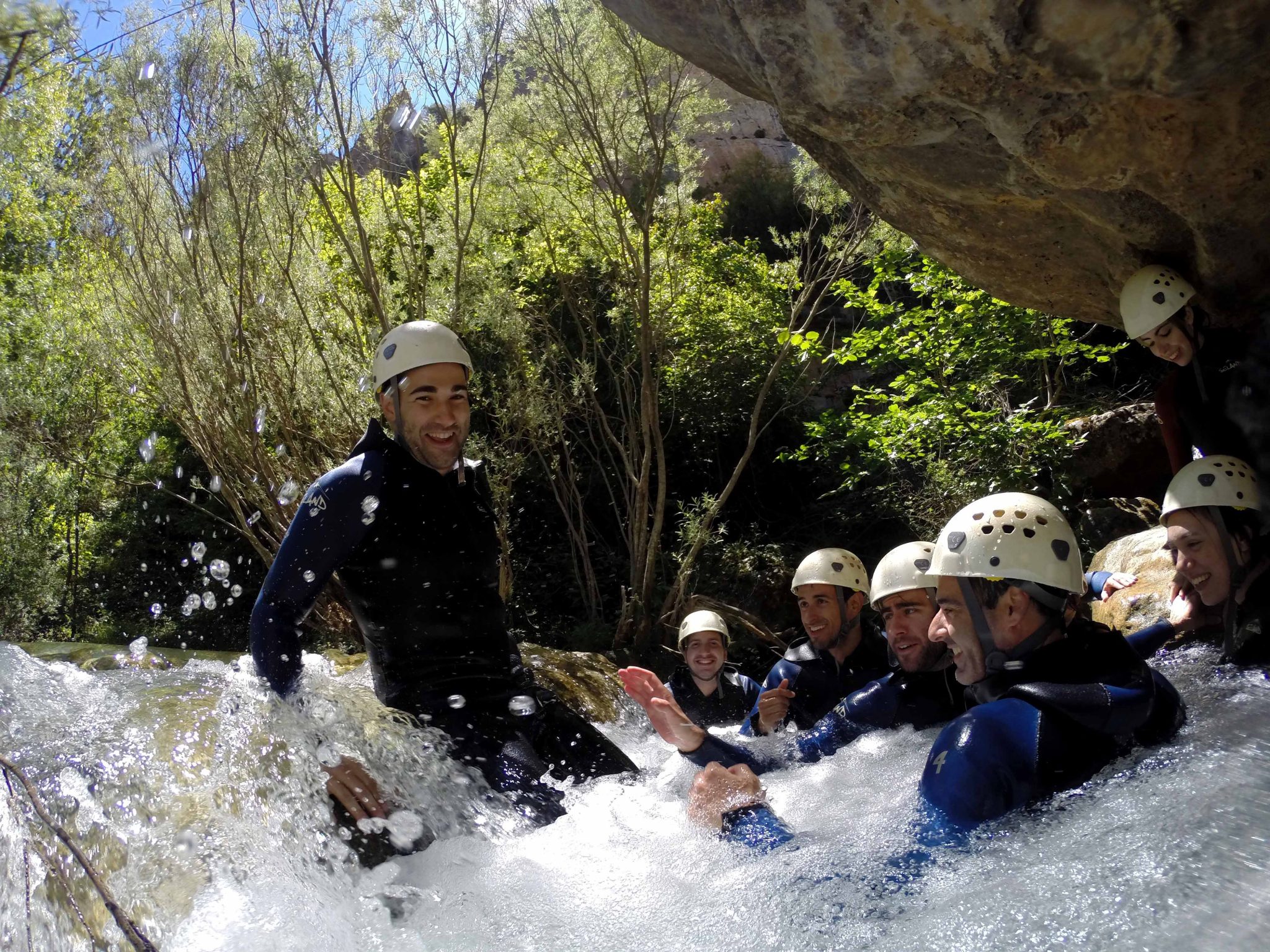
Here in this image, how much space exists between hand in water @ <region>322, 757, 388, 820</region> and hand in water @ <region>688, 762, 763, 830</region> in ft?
2.88

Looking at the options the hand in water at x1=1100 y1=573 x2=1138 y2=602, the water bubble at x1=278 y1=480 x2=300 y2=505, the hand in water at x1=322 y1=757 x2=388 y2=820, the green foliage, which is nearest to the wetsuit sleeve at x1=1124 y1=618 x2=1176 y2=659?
the hand in water at x1=1100 y1=573 x2=1138 y2=602

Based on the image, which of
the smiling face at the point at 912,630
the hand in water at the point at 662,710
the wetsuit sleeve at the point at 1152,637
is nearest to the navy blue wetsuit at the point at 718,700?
the smiling face at the point at 912,630

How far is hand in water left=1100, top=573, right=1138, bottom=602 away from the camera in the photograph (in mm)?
4348

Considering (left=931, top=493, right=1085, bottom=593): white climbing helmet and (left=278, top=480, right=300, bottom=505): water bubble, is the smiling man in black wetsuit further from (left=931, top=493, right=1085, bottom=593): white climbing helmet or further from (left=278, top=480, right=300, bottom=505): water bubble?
(left=278, top=480, right=300, bottom=505): water bubble

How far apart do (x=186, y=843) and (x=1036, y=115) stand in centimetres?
333

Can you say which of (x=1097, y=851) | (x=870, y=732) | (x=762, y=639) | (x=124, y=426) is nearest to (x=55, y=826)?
(x=1097, y=851)

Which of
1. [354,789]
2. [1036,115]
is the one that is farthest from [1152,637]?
[354,789]

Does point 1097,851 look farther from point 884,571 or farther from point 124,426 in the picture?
point 124,426

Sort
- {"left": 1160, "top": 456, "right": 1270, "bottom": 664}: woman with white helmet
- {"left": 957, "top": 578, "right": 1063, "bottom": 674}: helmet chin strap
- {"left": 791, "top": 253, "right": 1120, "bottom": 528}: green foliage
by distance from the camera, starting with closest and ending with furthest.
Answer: {"left": 957, "top": 578, "right": 1063, "bottom": 674}: helmet chin strap → {"left": 1160, "top": 456, "right": 1270, "bottom": 664}: woman with white helmet → {"left": 791, "top": 253, "right": 1120, "bottom": 528}: green foliage

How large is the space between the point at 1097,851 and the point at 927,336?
25.8 feet

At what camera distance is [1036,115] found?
3.34 m

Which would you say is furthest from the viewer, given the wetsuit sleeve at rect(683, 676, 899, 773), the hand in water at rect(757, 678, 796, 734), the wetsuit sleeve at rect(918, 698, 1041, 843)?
the hand in water at rect(757, 678, 796, 734)

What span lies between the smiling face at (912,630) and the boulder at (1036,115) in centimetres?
160

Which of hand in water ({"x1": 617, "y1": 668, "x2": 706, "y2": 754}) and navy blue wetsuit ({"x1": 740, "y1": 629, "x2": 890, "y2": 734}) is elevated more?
hand in water ({"x1": 617, "y1": 668, "x2": 706, "y2": 754})
